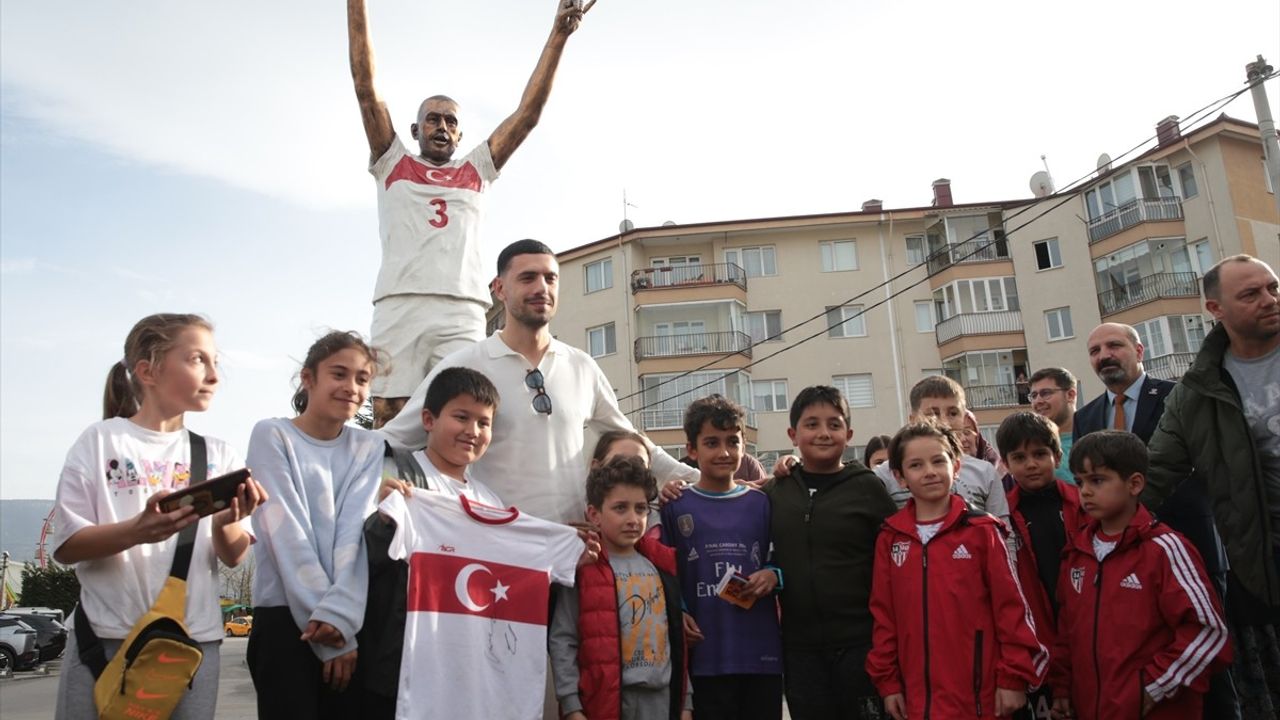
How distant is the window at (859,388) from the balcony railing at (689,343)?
4510mm

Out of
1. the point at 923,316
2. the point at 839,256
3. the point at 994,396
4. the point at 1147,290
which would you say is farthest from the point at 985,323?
the point at 839,256

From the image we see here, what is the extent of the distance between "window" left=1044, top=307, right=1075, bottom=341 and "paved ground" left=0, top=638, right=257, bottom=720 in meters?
34.0

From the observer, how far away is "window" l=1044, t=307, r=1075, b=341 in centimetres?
3903

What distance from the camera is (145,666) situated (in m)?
3.14

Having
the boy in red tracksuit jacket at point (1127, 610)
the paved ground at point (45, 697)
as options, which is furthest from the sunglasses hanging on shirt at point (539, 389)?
the paved ground at point (45, 697)

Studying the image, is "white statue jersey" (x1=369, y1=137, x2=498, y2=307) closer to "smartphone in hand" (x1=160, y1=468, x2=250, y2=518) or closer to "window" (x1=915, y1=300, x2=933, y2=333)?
"smartphone in hand" (x1=160, y1=468, x2=250, y2=518)

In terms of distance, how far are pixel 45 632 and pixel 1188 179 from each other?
44.4 metres

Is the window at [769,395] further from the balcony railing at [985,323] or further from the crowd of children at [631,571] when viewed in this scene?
the crowd of children at [631,571]

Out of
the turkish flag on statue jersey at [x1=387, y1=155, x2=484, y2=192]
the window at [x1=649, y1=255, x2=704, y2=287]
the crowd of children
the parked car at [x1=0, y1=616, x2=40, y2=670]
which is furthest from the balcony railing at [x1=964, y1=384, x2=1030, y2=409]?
the turkish flag on statue jersey at [x1=387, y1=155, x2=484, y2=192]

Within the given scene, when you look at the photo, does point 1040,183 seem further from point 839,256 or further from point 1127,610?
point 1127,610

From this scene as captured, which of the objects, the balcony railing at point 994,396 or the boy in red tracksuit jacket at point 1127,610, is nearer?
the boy in red tracksuit jacket at point 1127,610

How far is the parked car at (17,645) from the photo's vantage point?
81.8ft

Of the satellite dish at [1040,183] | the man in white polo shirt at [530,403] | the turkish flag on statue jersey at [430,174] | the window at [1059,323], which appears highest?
the satellite dish at [1040,183]

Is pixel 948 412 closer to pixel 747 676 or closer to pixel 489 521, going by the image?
pixel 747 676
